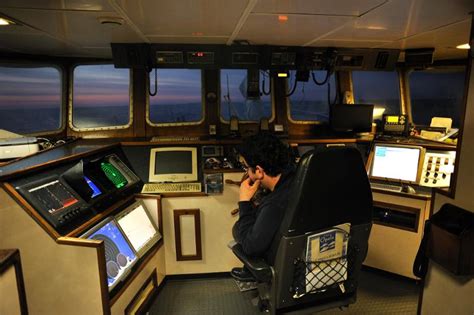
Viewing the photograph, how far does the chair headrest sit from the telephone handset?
1.94 m

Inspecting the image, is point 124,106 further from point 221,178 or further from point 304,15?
point 304,15

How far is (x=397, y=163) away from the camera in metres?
2.61

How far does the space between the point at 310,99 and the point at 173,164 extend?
1.77 meters

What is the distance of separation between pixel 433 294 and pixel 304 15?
69.1 inches

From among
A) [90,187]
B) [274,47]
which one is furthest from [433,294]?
[90,187]

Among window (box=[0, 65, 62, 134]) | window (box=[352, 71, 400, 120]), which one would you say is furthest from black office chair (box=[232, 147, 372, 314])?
window (box=[0, 65, 62, 134])

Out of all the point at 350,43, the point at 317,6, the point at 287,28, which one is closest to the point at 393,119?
the point at 350,43

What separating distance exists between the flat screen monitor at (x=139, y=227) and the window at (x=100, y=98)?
3.62 ft

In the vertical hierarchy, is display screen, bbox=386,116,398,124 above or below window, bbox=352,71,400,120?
below

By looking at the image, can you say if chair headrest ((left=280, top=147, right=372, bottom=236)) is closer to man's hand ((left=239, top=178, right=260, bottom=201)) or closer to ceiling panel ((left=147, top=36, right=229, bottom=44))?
man's hand ((left=239, top=178, right=260, bottom=201))

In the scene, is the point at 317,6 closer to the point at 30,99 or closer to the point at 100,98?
the point at 100,98

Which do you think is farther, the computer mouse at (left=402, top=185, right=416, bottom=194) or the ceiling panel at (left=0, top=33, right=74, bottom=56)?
the computer mouse at (left=402, top=185, right=416, bottom=194)

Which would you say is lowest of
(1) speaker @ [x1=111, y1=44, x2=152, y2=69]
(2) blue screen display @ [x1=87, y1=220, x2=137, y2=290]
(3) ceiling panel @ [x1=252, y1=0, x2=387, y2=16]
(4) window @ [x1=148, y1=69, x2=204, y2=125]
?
(2) blue screen display @ [x1=87, y1=220, x2=137, y2=290]

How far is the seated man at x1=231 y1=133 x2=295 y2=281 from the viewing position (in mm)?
1390
